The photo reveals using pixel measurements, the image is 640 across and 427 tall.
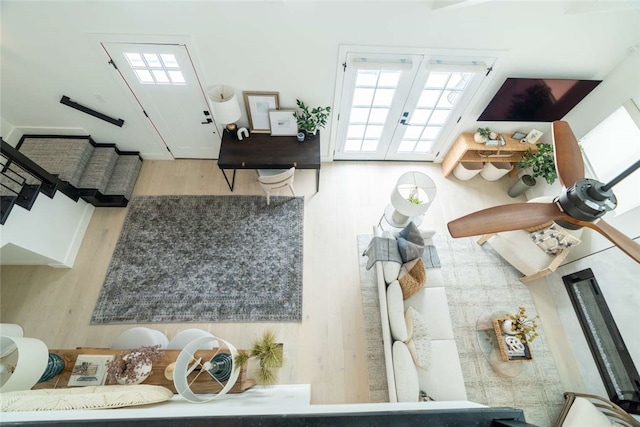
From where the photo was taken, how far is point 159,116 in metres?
3.68

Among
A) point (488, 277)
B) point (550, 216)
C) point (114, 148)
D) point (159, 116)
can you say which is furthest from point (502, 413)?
point (114, 148)

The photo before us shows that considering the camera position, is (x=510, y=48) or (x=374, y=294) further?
(x=374, y=294)

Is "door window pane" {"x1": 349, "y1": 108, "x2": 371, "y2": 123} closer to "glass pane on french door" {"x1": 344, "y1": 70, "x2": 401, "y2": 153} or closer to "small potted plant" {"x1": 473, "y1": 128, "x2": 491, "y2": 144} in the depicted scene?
"glass pane on french door" {"x1": 344, "y1": 70, "x2": 401, "y2": 153}

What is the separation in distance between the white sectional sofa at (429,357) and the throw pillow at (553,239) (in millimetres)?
1249

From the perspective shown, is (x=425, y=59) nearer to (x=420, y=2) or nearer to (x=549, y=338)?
(x=420, y=2)

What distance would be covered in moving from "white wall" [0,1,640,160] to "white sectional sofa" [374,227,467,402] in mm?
2337

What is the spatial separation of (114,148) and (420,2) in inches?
165

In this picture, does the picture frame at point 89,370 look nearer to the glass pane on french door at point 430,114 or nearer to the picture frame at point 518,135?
the glass pane on french door at point 430,114

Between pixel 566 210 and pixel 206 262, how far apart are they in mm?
3484

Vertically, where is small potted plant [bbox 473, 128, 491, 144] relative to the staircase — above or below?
above

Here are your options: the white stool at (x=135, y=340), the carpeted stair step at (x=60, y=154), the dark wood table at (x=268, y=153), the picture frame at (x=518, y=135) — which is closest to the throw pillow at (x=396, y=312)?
the dark wood table at (x=268, y=153)

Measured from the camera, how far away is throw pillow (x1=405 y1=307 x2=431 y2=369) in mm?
2510

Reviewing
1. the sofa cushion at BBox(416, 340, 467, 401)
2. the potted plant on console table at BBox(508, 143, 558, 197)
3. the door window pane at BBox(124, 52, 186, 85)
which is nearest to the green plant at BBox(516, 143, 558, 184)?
the potted plant on console table at BBox(508, 143, 558, 197)

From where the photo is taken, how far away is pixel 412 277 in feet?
9.14
